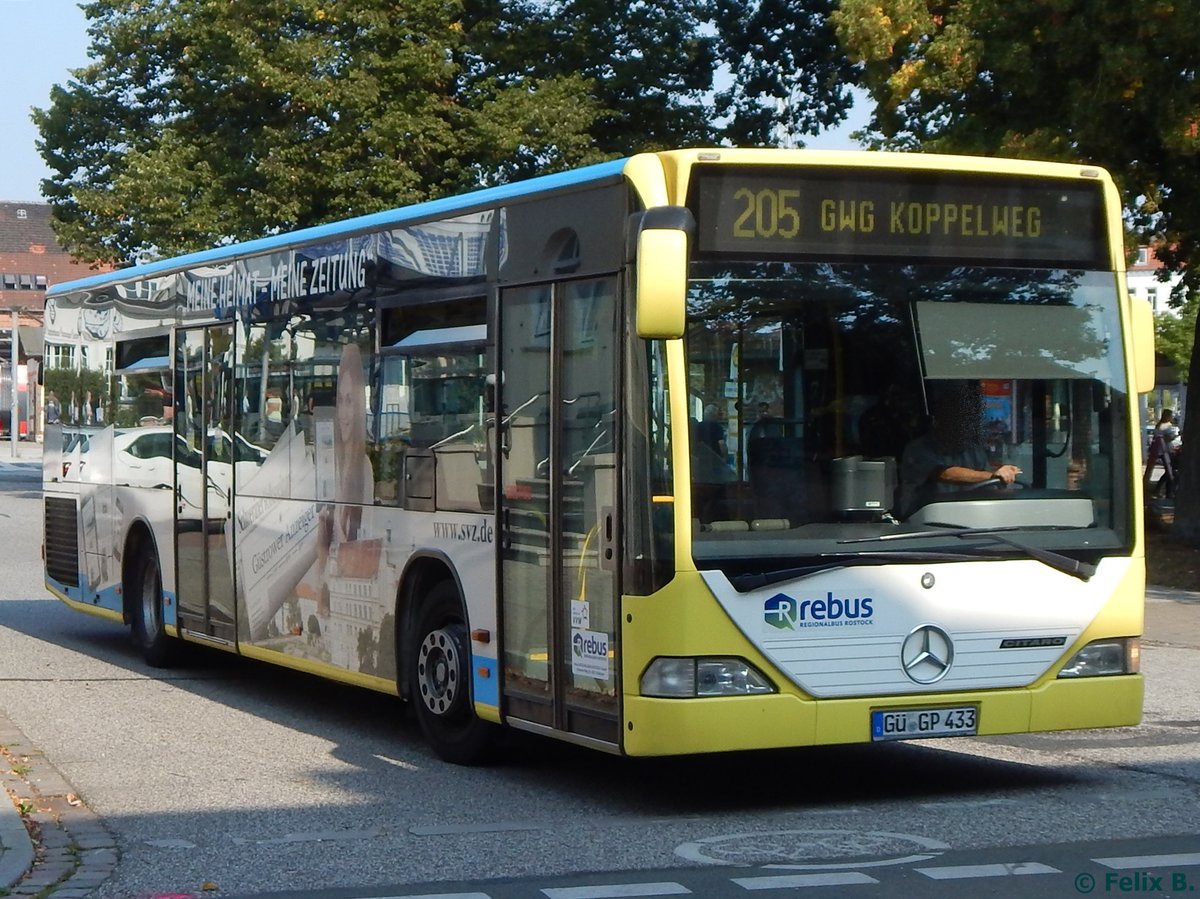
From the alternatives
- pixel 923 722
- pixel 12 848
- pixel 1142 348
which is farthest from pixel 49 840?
pixel 1142 348

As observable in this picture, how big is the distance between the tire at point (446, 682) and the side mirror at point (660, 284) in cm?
247

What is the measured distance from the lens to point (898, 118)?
24297 mm

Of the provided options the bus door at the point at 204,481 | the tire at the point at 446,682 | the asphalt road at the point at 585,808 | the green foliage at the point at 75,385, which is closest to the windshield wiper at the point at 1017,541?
the asphalt road at the point at 585,808

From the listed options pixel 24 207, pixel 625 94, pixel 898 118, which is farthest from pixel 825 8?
pixel 24 207

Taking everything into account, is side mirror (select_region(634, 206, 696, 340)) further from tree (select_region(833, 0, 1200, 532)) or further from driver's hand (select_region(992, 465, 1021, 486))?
tree (select_region(833, 0, 1200, 532))

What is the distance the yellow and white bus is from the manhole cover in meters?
0.42

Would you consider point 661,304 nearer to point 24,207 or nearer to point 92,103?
point 92,103

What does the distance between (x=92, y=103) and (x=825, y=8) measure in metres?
14.3

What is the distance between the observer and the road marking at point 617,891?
21.2ft

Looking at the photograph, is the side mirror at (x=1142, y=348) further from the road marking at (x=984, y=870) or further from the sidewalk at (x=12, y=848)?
the sidewalk at (x=12, y=848)

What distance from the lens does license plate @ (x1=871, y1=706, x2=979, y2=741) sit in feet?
26.4

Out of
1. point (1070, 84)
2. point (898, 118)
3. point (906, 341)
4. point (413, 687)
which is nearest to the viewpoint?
point (906, 341)

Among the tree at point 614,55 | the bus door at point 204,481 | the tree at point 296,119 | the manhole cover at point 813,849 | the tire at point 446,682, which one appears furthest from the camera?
the tree at point 614,55

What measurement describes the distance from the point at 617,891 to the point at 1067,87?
53.8 feet
